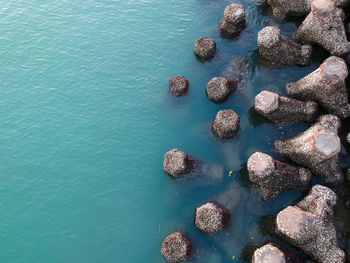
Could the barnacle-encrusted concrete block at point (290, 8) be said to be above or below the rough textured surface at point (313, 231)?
above

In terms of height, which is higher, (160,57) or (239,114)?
(160,57)

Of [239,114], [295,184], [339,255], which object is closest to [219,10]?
[239,114]

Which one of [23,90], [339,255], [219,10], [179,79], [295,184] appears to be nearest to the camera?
[339,255]

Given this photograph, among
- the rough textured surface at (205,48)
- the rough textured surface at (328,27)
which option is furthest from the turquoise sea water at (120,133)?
the rough textured surface at (328,27)

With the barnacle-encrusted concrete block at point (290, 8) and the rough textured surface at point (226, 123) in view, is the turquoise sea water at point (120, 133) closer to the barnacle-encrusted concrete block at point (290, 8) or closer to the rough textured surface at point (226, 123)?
the rough textured surface at point (226, 123)

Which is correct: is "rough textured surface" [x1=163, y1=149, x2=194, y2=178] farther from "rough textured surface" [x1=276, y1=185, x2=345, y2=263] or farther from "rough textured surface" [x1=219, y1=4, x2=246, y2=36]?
"rough textured surface" [x1=219, y1=4, x2=246, y2=36]

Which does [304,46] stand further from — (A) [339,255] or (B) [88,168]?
(B) [88,168]

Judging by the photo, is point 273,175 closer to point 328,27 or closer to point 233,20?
point 328,27
